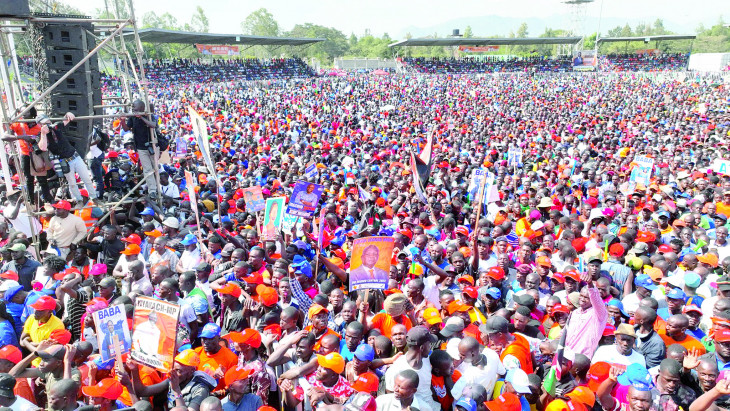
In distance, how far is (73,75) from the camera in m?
7.25

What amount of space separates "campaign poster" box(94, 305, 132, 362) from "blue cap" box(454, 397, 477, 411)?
2.21 m

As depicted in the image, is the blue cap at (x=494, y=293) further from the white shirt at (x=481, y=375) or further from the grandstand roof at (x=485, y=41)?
the grandstand roof at (x=485, y=41)

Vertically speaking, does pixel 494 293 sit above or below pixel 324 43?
below

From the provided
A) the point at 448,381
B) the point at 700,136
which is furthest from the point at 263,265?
the point at 700,136

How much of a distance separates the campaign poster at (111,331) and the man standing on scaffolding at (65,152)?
4106 millimetres

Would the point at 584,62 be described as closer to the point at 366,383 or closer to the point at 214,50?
the point at 214,50

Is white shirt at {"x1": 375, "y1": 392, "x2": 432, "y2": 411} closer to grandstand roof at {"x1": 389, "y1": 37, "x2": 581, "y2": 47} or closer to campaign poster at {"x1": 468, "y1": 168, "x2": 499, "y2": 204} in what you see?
campaign poster at {"x1": 468, "y1": 168, "x2": 499, "y2": 204}

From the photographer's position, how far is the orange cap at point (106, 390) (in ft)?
10.8

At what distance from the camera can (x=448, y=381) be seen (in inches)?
143

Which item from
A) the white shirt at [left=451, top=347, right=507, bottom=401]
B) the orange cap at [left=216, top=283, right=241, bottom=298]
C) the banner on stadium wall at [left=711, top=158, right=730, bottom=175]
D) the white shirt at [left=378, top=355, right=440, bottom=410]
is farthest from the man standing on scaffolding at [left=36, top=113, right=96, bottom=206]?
the banner on stadium wall at [left=711, top=158, right=730, bottom=175]

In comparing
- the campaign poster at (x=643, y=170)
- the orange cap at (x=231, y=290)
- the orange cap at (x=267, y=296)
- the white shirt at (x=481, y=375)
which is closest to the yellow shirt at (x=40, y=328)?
the orange cap at (x=231, y=290)

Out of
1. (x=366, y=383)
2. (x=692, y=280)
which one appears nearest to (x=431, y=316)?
(x=366, y=383)

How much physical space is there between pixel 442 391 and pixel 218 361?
162cm

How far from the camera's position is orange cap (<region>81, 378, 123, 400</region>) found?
3.29 meters
